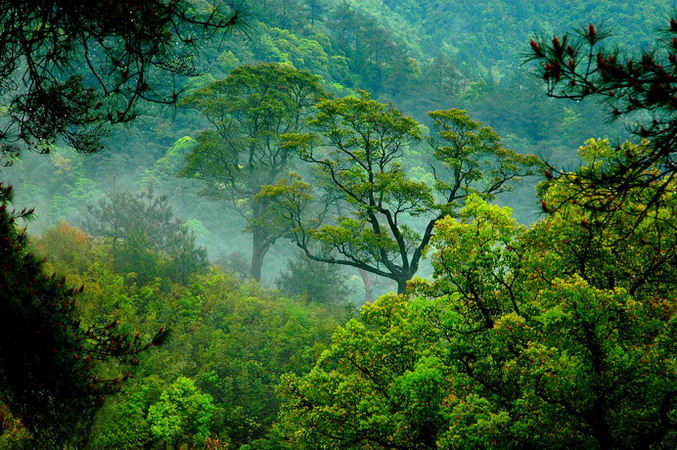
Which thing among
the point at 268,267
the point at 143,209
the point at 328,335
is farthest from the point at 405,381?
the point at 268,267

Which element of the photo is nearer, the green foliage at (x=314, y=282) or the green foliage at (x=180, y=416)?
the green foliage at (x=180, y=416)

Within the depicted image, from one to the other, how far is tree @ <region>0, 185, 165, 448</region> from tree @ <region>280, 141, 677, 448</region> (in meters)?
4.26

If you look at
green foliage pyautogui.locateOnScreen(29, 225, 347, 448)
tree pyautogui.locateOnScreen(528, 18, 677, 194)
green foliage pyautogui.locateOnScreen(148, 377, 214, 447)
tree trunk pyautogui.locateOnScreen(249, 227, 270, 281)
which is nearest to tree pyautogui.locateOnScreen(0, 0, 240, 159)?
tree pyautogui.locateOnScreen(528, 18, 677, 194)

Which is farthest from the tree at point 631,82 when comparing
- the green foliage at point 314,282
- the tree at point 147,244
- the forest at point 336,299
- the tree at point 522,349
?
the green foliage at point 314,282

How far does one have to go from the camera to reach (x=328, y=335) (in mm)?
15125

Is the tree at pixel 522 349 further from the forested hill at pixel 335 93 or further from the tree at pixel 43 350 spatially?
the forested hill at pixel 335 93

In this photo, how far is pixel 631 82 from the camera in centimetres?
299

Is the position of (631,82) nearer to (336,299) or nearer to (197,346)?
(197,346)

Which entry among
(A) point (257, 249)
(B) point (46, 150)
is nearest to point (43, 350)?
(B) point (46, 150)

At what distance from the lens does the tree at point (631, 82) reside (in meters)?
2.90

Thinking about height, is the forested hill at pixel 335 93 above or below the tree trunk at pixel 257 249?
above

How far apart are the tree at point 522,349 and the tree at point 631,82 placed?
1.48 meters

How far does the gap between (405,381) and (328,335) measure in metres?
7.73

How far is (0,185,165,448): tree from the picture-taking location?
4.84 meters
